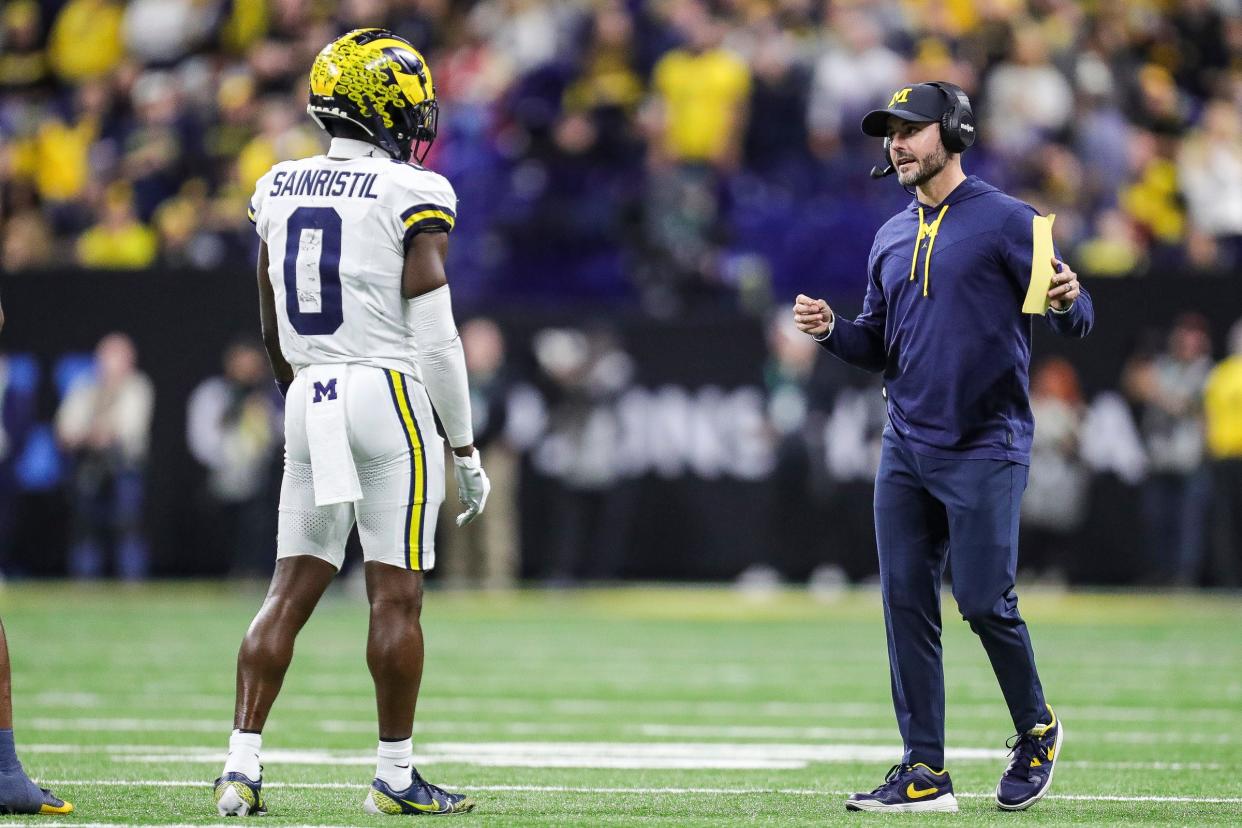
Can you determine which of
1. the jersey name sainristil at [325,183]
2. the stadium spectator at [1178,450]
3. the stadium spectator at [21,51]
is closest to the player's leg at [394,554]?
the jersey name sainristil at [325,183]

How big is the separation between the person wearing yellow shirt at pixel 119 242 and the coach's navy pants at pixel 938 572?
13074 mm

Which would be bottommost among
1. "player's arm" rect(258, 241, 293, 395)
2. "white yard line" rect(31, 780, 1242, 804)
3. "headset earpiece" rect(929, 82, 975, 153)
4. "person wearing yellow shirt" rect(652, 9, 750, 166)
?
"white yard line" rect(31, 780, 1242, 804)

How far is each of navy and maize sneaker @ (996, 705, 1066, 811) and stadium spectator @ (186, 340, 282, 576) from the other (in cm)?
1146

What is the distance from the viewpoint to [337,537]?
6188mm

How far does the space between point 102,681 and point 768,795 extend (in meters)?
5.28

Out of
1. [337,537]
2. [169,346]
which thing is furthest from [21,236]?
[337,537]

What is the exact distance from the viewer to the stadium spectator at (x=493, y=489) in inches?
671

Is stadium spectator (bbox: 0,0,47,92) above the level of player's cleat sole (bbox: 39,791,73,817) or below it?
above

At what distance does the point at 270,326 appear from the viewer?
6289mm

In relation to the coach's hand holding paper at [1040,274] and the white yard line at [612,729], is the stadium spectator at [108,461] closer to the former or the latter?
the white yard line at [612,729]

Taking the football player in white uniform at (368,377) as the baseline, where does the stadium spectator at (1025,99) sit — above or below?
above

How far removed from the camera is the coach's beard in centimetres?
650

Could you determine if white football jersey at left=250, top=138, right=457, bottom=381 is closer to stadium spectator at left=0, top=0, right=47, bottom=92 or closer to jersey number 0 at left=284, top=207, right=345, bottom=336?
jersey number 0 at left=284, top=207, right=345, bottom=336

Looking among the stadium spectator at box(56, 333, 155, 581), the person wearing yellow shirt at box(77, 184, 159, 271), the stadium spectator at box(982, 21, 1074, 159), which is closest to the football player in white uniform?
the stadium spectator at box(56, 333, 155, 581)
